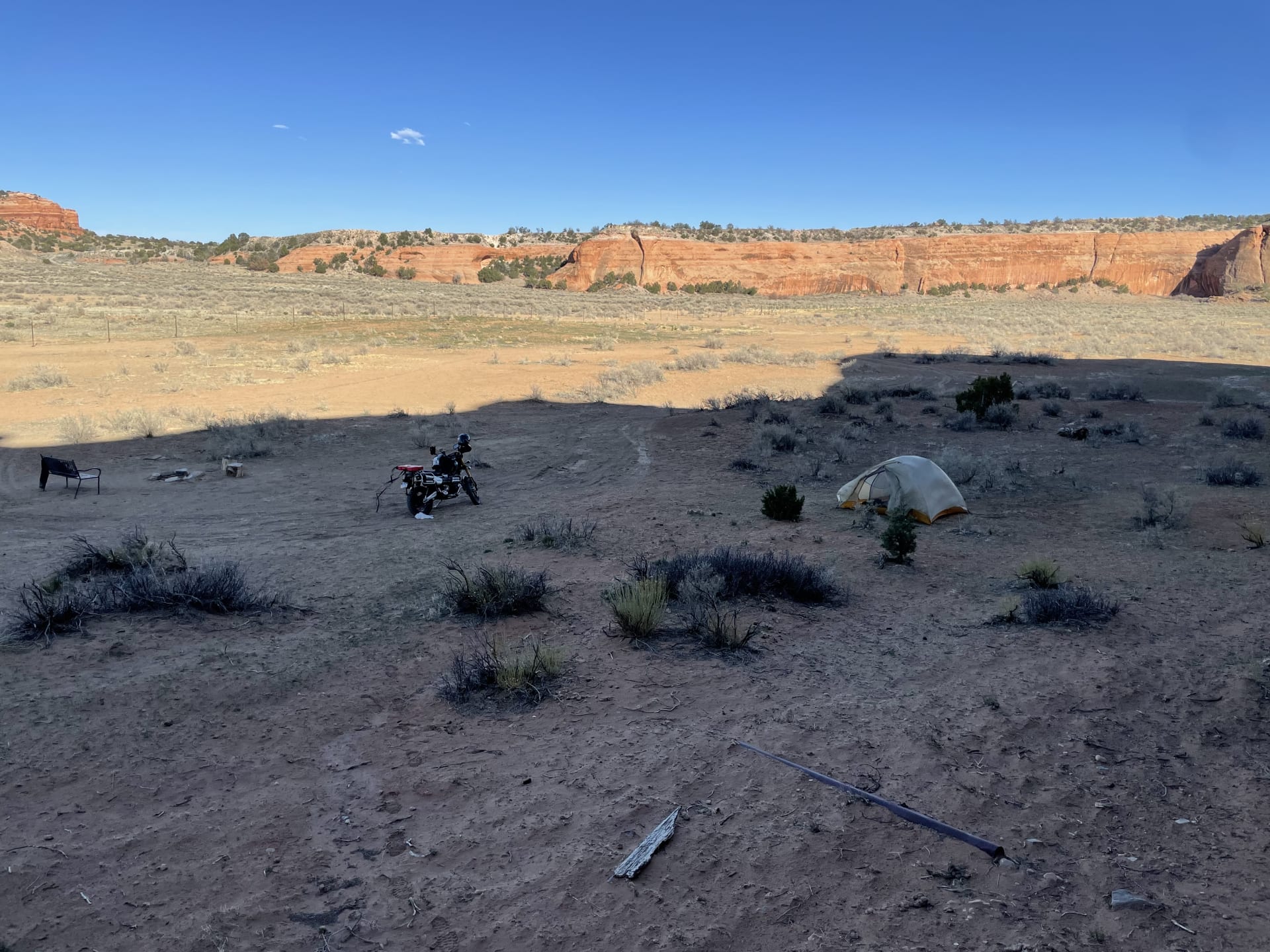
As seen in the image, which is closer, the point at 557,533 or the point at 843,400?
the point at 557,533

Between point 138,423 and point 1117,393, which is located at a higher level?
point 1117,393

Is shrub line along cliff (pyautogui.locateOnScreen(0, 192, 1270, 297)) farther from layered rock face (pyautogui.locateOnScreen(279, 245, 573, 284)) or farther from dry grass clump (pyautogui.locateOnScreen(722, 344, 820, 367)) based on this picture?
dry grass clump (pyautogui.locateOnScreen(722, 344, 820, 367))

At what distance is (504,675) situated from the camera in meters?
5.79

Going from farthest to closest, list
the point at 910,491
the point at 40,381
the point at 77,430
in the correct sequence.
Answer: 1. the point at 40,381
2. the point at 77,430
3. the point at 910,491

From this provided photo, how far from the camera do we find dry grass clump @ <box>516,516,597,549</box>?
973 centimetres

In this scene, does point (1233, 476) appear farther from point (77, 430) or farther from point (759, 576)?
point (77, 430)

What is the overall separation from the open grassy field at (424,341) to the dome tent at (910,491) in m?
10.4

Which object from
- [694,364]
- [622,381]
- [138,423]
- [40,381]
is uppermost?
[694,364]

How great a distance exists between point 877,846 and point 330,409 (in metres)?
18.6

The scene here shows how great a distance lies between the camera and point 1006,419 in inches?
711

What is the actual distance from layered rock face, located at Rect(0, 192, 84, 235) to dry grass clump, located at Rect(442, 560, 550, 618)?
429ft

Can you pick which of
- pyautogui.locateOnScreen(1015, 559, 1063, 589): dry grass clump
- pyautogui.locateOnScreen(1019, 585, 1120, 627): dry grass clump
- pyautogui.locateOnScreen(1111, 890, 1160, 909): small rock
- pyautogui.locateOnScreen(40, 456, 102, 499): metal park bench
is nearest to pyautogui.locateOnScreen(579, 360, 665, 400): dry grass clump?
pyautogui.locateOnScreen(40, 456, 102, 499): metal park bench

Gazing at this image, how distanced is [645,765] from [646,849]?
833 mm

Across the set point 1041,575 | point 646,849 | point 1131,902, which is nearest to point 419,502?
point 1041,575
